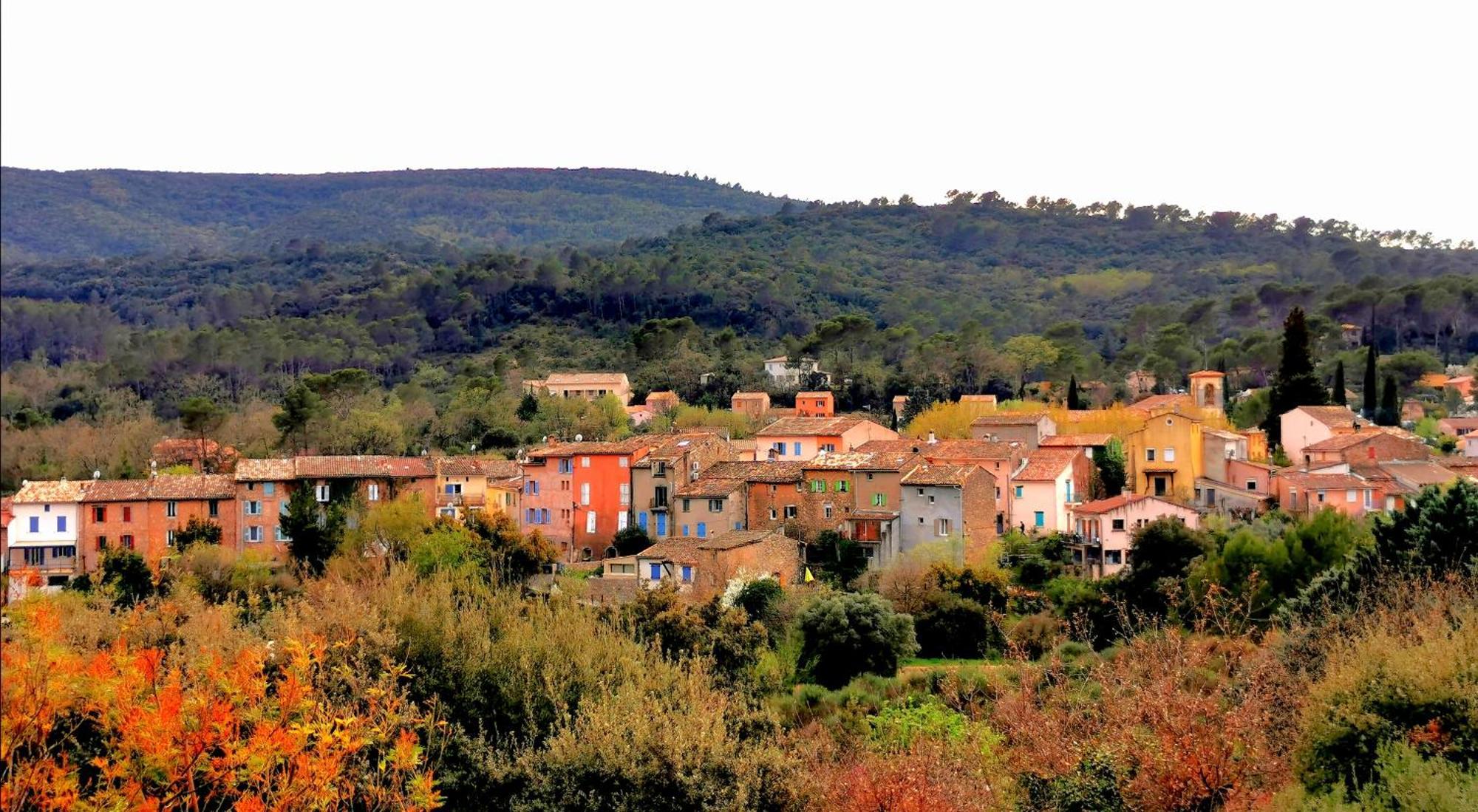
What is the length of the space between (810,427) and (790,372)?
20.0 meters

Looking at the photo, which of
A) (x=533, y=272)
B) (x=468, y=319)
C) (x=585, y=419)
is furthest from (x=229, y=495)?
(x=533, y=272)

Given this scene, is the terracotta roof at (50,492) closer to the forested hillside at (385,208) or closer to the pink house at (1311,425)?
the pink house at (1311,425)

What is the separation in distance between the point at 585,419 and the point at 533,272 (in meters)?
38.8

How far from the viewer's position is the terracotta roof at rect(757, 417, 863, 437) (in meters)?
38.8

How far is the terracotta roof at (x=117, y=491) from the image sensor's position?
34.8m

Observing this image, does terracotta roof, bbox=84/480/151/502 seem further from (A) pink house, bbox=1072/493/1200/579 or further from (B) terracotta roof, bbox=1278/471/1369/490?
(B) terracotta roof, bbox=1278/471/1369/490

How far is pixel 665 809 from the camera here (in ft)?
45.0

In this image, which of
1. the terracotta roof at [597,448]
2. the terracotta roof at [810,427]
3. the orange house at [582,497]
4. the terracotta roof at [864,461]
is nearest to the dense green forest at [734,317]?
the terracotta roof at [597,448]

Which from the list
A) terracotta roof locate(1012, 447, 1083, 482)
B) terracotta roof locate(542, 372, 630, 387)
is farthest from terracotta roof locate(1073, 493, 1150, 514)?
terracotta roof locate(542, 372, 630, 387)

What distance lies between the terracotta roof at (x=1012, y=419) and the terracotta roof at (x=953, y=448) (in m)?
1.14

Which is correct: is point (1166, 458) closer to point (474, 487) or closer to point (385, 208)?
point (474, 487)

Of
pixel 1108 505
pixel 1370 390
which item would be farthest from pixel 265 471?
pixel 1370 390

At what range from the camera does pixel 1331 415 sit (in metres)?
39.0

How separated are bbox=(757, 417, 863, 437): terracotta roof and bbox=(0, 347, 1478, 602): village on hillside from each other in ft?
0.33
